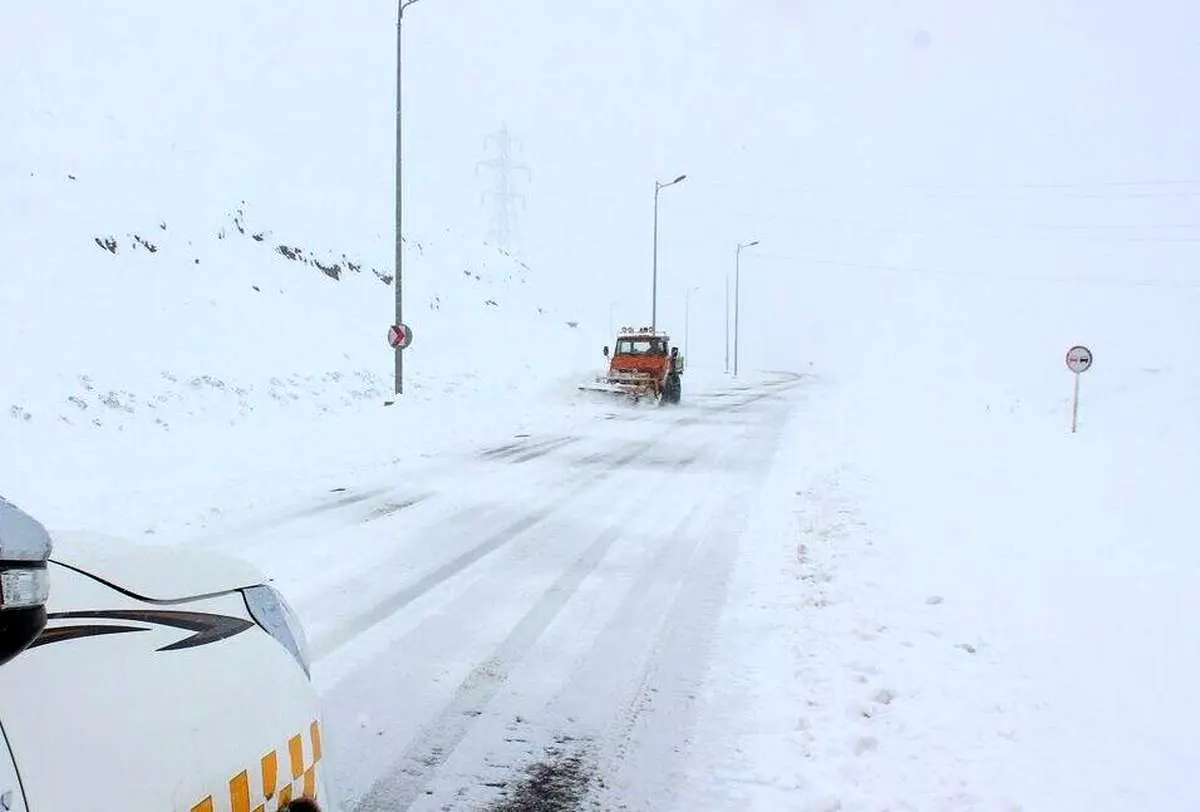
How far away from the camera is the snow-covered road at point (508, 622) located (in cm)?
393

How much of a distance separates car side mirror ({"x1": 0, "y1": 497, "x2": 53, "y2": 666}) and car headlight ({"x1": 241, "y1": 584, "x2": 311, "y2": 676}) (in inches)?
40.3

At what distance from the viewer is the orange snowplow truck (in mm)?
25266

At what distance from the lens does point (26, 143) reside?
2412 cm

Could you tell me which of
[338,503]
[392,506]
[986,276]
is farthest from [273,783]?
[986,276]

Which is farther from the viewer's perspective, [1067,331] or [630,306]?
[630,306]

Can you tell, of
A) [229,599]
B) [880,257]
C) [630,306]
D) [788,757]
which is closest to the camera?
[229,599]

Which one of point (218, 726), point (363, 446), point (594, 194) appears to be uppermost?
point (594, 194)

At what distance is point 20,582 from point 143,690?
0.51m

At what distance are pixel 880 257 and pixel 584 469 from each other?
130364mm

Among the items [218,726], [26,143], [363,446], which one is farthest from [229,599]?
[26,143]

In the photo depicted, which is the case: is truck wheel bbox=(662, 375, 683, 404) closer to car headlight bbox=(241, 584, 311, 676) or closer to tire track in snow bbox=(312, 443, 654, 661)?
tire track in snow bbox=(312, 443, 654, 661)

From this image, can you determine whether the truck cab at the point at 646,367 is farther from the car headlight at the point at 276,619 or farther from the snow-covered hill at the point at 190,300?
the car headlight at the point at 276,619

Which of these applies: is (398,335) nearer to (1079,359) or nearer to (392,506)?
(392,506)

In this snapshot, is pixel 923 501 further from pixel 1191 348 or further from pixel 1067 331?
pixel 1067 331
